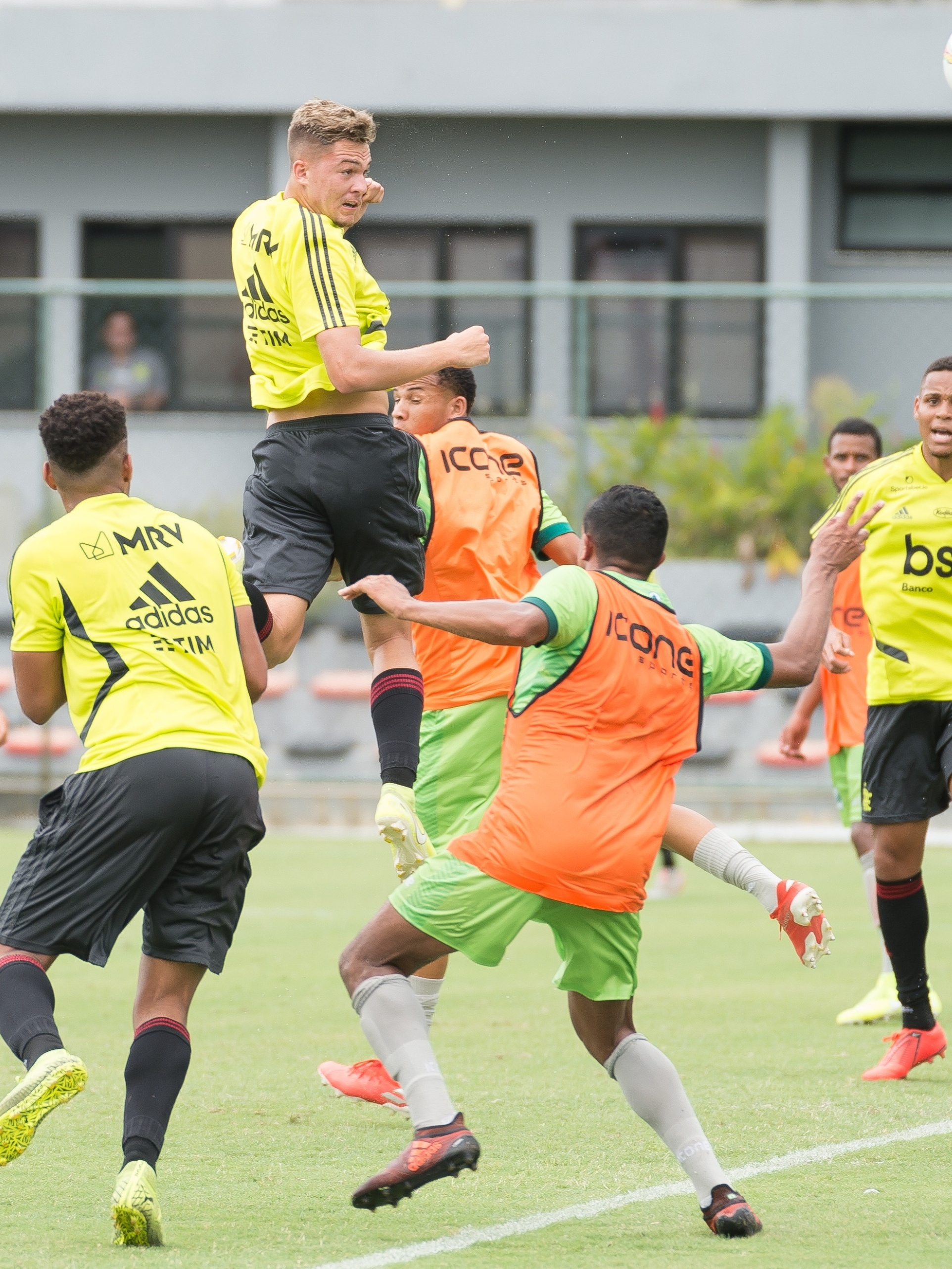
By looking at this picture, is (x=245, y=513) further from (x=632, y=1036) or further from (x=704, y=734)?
(x=704, y=734)

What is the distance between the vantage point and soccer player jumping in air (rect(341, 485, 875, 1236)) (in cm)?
436

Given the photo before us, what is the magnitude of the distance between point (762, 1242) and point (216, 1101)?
2.21 metres

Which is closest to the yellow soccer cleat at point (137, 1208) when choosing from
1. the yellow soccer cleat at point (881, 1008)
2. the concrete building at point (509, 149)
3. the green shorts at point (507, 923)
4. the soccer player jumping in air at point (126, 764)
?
the soccer player jumping in air at point (126, 764)

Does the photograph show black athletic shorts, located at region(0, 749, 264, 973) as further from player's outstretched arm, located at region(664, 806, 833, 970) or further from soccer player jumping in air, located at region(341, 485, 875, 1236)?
player's outstretched arm, located at region(664, 806, 833, 970)

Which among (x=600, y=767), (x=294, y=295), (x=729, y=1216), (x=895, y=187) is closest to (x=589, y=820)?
(x=600, y=767)

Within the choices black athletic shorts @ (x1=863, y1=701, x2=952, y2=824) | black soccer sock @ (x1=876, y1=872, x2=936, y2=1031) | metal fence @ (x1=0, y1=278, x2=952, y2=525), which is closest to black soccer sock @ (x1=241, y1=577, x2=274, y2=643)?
black athletic shorts @ (x1=863, y1=701, x2=952, y2=824)

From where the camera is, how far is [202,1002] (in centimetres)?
780

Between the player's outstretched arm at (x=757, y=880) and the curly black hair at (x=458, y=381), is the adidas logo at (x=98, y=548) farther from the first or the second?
the curly black hair at (x=458, y=381)

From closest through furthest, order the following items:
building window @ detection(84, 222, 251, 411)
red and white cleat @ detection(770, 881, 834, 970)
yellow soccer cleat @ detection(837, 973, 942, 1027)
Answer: red and white cleat @ detection(770, 881, 834, 970)
yellow soccer cleat @ detection(837, 973, 942, 1027)
building window @ detection(84, 222, 251, 411)

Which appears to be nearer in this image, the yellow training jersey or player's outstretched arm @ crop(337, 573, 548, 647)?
player's outstretched arm @ crop(337, 573, 548, 647)

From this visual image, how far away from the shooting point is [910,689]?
631 cm

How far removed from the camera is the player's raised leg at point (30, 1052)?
4.14m

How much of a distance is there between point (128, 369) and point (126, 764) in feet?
38.0

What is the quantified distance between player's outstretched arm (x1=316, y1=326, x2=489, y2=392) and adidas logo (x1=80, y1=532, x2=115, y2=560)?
1268 millimetres
